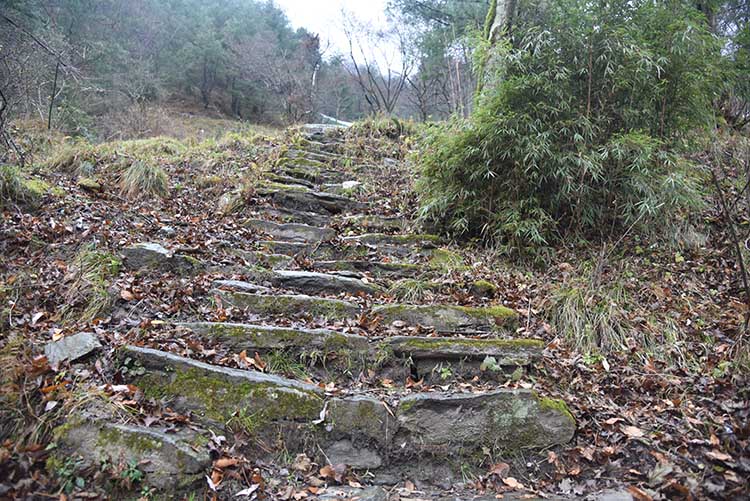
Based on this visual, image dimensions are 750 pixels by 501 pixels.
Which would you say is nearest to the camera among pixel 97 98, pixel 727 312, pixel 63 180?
pixel 727 312

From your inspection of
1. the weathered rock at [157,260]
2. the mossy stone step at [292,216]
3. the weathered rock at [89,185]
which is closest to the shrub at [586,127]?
A: the mossy stone step at [292,216]

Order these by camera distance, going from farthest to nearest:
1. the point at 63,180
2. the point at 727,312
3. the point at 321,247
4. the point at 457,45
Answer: the point at 457,45
the point at 63,180
the point at 321,247
the point at 727,312

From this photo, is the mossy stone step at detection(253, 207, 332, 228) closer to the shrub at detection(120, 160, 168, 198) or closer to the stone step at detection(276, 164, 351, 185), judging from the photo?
the stone step at detection(276, 164, 351, 185)

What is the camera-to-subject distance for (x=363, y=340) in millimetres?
3035

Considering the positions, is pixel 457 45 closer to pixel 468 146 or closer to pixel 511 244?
pixel 468 146

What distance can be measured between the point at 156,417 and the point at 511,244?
11.4 ft

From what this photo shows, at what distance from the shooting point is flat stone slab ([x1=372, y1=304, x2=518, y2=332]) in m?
3.41

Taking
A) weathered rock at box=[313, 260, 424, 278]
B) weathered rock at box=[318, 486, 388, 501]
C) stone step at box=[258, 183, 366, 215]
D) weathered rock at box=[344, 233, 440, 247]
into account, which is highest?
stone step at box=[258, 183, 366, 215]

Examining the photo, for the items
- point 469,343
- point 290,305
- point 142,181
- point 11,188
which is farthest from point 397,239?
point 11,188

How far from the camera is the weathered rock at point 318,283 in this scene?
384 centimetres

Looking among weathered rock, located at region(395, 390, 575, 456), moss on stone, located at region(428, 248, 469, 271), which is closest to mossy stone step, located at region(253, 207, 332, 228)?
moss on stone, located at region(428, 248, 469, 271)

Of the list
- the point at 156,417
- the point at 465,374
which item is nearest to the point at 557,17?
the point at 465,374

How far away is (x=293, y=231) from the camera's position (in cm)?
519

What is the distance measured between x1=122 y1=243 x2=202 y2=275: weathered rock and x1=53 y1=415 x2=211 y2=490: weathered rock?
1.84m
